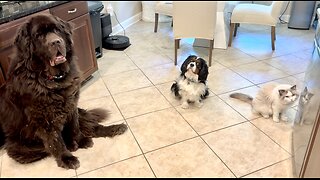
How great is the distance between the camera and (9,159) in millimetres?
1803

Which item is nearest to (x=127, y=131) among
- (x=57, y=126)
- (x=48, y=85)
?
(x=57, y=126)

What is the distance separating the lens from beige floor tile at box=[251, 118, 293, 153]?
6.30 ft

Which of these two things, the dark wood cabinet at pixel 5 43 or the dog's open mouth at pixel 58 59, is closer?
the dog's open mouth at pixel 58 59

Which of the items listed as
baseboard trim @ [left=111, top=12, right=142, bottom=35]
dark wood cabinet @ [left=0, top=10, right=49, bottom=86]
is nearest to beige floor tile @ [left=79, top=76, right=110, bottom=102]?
dark wood cabinet @ [left=0, top=10, right=49, bottom=86]

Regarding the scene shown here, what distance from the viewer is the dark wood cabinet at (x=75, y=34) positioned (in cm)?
181

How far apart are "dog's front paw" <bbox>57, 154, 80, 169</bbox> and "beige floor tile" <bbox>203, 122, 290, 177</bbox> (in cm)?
92

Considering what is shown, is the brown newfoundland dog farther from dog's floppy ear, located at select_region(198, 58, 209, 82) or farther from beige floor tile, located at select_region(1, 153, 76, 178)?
dog's floppy ear, located at select_region(198, 58, 209, 82)

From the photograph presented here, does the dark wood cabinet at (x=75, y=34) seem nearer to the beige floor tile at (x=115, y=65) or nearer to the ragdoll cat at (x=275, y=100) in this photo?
the beige floor tile at (x=115, y=65)

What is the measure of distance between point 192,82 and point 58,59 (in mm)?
1133

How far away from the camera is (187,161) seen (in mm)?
1769

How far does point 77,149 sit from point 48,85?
21.3 inches

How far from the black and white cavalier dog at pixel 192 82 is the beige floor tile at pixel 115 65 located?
958 mm

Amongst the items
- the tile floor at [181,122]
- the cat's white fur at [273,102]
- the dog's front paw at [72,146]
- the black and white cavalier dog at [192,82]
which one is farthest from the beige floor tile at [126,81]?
the cat's white fur at [273,102]

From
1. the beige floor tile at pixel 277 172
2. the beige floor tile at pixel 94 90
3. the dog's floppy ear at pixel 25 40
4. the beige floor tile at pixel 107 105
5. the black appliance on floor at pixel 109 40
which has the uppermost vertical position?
the dog's floppy ear at pixel 25 40
